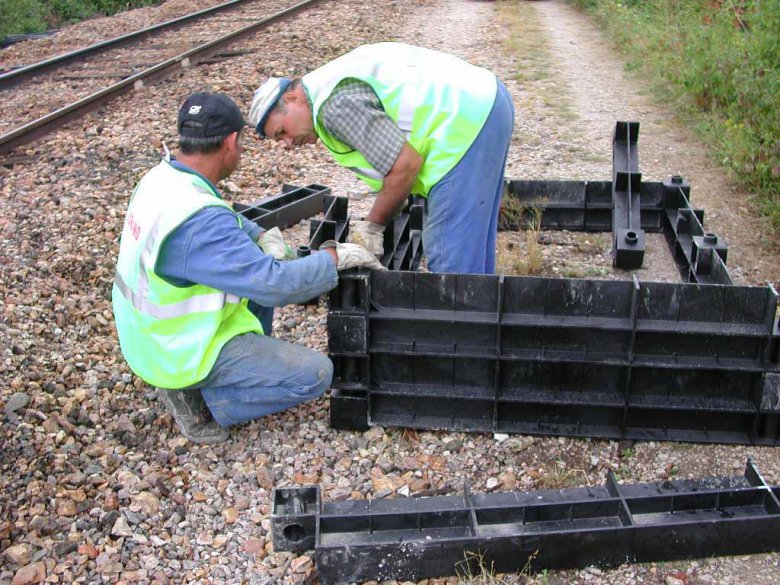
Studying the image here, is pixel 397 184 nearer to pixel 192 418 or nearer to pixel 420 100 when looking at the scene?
pixel 420 100

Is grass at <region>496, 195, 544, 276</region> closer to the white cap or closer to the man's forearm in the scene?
the man's forearm

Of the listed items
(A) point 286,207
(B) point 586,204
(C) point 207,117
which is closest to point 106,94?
(A) point 286,207

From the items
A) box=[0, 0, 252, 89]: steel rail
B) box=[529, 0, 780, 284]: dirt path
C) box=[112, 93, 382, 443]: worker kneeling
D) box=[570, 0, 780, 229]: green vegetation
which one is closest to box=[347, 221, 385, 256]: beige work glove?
box=[112, 93, 382, 443]: worker kneeling

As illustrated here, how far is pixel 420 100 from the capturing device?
4250 millimetres

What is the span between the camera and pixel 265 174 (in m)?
8.23

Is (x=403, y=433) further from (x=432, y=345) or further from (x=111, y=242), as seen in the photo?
(x=111, y=242)

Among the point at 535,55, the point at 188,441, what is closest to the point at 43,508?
the point at 188,441

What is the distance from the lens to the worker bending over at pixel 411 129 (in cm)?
412

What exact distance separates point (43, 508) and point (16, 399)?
877 mm

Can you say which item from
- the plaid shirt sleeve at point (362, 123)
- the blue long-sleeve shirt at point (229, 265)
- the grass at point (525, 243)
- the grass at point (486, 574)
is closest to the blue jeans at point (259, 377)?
the blue long-sleeve shirt at point (229, 265)

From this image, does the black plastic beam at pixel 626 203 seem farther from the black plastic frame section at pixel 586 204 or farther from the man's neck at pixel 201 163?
the man's neck at pixel 201 163

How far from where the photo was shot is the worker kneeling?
12.4 ft

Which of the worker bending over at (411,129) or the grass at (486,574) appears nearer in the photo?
the grass at (486,574)

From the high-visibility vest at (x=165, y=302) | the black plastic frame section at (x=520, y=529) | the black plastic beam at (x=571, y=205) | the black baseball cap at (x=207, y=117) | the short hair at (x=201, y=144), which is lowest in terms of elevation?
the black plastic frame section at (x=520, y=529)
